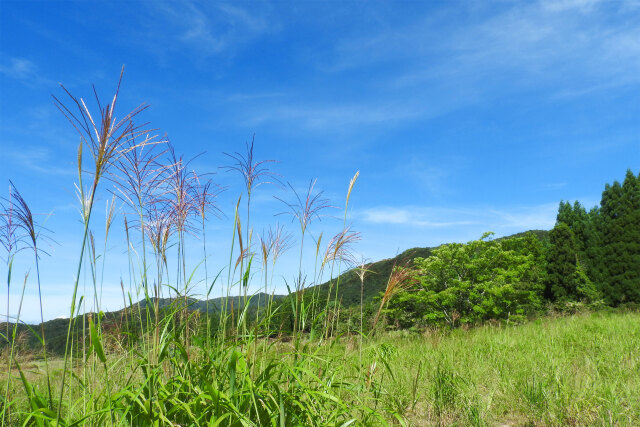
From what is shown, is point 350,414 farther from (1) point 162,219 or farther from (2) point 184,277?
(1) point 162,219

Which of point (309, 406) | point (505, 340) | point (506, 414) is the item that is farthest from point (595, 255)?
point (309, 406)

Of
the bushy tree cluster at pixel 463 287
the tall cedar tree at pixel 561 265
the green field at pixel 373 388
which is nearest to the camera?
the green field at pixel 373 388

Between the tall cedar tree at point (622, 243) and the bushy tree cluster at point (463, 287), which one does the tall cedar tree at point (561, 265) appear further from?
the bushy tree cluster at point (463, 287)

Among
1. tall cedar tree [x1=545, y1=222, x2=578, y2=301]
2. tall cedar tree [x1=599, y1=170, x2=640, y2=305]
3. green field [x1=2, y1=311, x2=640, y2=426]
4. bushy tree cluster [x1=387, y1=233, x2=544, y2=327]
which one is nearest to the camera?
green field [x1=2, y1=311, x2=640, y2=426]

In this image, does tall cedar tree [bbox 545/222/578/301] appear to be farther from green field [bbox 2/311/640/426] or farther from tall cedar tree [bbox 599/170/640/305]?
green field [bbox 2/311/640/426]

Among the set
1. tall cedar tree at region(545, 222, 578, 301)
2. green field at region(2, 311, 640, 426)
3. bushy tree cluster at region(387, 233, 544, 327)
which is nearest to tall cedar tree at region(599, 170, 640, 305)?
tall cedar tree at region(545, 222, 578, 301)

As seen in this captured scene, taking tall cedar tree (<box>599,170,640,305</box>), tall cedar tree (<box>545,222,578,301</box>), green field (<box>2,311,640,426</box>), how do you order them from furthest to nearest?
tall cedar tree (<box>545,222,578,301</box>), tall cedar tree (<box>599,170,640,305</box>), green field (<box>2,311,640,426</box>)

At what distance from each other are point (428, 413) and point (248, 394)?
6.22 feet

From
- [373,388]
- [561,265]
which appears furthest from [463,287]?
[373,388]

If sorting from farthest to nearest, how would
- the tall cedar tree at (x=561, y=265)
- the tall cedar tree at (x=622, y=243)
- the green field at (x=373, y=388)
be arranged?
the tall cedar tree at (x=561, y=265) → the tall cedar tree at (x=622, y=243) → the green field at (x=373, y=388)

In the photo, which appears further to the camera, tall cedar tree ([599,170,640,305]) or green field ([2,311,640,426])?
tall cedar tree ([599,170,640,305])

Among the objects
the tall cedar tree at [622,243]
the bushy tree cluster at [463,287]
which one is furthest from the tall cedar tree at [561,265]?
the bushy tree cluster at [463,287]

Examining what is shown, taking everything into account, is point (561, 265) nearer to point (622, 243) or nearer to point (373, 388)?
point (622, 243)

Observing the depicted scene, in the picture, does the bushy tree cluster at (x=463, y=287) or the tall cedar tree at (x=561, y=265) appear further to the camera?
the tall cedar tree at (x=561, y=265)
